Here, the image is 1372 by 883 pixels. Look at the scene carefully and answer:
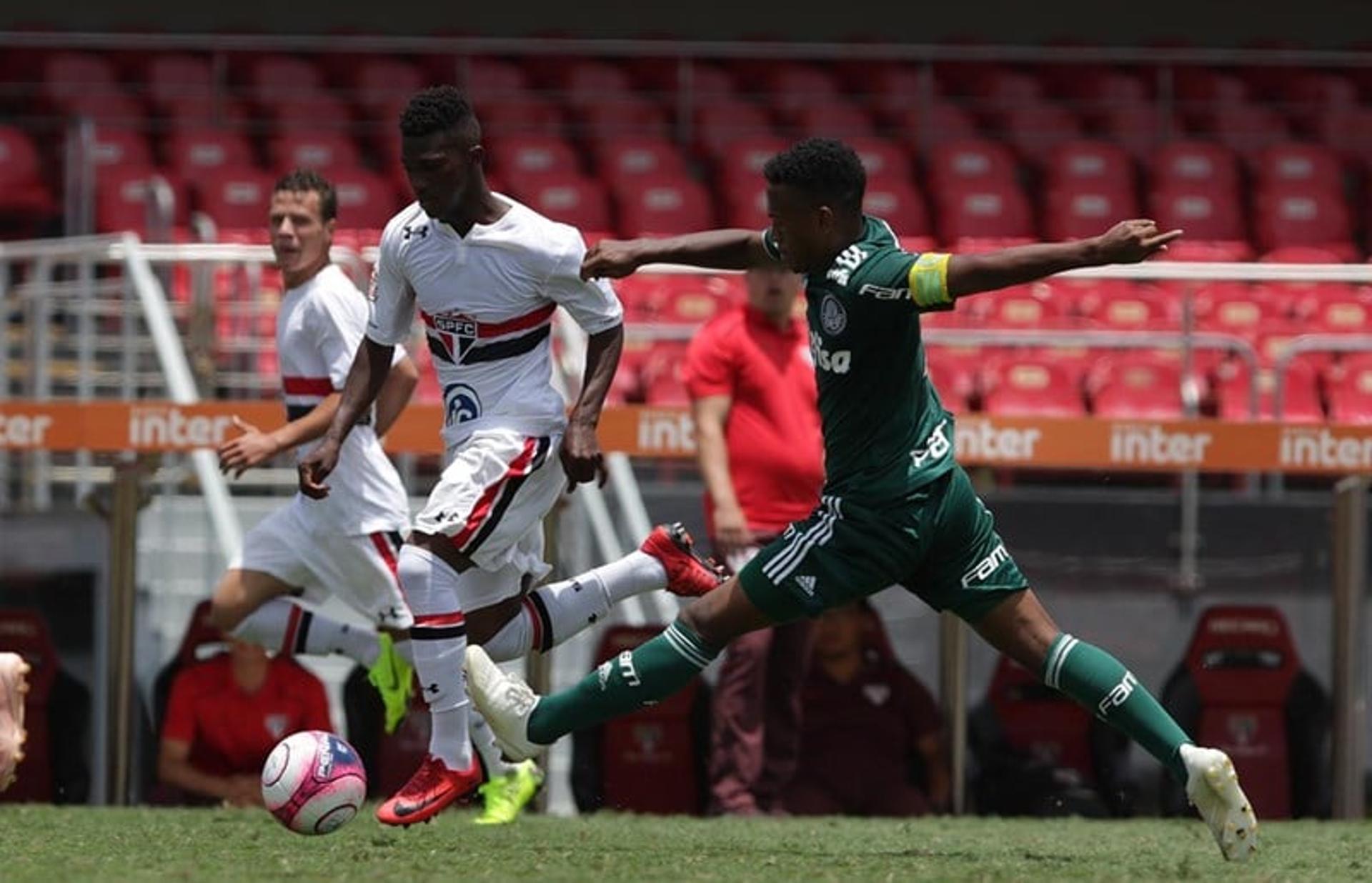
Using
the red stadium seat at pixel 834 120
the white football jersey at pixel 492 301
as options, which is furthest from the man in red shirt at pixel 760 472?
the red stadium seat at pixel 834 120

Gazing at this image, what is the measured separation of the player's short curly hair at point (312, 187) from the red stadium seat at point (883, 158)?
25.4 ft

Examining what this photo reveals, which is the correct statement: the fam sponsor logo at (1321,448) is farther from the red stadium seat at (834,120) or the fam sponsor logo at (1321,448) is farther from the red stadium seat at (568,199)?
the red stadium seat at (834,120)

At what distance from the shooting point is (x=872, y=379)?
679cm

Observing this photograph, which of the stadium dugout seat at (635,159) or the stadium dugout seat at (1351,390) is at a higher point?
the stadium dugout seat at (635,159)

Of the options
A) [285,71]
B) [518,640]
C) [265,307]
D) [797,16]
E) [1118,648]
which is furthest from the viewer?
[797,16]

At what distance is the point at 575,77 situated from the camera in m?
17.8

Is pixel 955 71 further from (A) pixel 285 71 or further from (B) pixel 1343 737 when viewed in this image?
(B) pixel 1343 737

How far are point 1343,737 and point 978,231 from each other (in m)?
6.53

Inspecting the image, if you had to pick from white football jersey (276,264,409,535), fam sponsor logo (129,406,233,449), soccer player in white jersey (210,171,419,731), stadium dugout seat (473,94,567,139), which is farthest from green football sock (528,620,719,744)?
stadium dugout seat (473,94,567,139)

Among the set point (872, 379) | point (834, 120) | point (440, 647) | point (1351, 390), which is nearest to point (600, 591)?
point (440, 647)

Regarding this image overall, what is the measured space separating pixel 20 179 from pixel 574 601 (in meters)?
8.76

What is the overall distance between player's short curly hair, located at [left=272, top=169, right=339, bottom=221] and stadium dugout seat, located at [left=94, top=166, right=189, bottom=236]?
6714 mm

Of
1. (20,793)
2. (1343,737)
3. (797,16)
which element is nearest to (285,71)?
(797,16)

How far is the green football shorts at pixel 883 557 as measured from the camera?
22.3 ft
